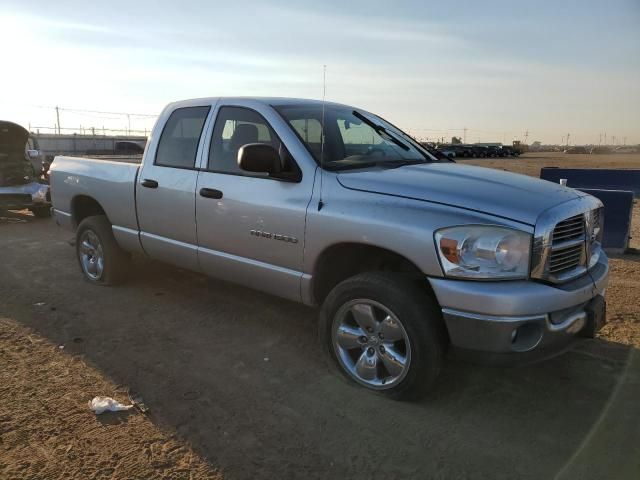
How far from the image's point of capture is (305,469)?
2.65m

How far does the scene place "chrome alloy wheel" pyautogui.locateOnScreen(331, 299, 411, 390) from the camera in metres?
3.22

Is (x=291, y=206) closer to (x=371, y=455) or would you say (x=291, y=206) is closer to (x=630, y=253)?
(x=371, y=455)

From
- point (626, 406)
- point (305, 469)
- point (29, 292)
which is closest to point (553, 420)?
point (626, 406)

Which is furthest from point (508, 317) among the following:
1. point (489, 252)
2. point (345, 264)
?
point (345, 264)

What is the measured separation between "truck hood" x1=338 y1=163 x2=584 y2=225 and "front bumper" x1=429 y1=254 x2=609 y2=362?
16.6 inches

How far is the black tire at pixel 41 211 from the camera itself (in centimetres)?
1044

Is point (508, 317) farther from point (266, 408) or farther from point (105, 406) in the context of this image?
point (105, 406)

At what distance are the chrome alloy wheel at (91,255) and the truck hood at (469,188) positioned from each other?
322 cm

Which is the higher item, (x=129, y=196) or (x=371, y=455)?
(x=129, y=196)

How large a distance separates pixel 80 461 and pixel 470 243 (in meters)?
2.34

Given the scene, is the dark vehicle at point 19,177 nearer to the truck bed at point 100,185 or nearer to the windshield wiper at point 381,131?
the truck bed at point 100,185

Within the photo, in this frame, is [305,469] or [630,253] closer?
[305,469]

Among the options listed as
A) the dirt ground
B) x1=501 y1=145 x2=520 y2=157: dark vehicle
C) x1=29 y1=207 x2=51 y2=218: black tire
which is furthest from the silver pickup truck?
x1=501 y1=145 x2=520 y2=157: dark vehicle

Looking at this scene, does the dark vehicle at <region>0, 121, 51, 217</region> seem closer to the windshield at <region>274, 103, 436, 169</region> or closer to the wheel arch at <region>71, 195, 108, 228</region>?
the wheel arch at <region>71, 195, 108, 228</region>
